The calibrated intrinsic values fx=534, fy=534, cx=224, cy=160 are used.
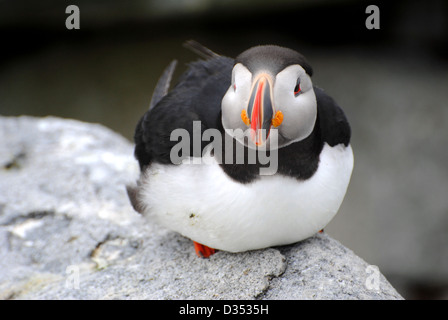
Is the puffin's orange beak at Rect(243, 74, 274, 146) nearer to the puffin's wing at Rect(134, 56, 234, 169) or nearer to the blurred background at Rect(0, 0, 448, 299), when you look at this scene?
the puffin's wing at Rect(134, 56, 234, 169)

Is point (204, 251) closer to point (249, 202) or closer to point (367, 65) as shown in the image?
point (249, 202)

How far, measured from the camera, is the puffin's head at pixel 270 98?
3.95ft

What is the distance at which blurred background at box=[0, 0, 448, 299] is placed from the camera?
3.66 metres

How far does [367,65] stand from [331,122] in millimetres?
2476

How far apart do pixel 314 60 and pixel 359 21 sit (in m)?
0.42

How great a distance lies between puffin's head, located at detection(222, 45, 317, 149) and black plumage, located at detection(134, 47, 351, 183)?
0.03 feet

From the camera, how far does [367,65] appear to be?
12.6 ft

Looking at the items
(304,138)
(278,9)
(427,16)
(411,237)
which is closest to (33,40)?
(278,9)

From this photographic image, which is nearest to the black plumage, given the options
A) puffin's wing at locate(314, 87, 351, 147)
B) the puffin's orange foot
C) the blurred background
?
puffin's wing at locate(314, 87, 351, 147)

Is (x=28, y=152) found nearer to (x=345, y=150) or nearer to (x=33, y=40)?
(x=345, y=150)

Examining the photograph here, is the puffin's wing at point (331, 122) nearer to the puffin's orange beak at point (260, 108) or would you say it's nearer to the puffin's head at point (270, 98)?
the puffin's head at point (270, 98)

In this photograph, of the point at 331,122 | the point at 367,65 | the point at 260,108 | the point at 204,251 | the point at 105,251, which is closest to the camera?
the point at 260,108

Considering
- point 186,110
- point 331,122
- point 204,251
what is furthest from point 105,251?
point 331,122

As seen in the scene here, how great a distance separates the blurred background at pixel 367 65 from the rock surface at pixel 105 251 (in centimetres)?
164
